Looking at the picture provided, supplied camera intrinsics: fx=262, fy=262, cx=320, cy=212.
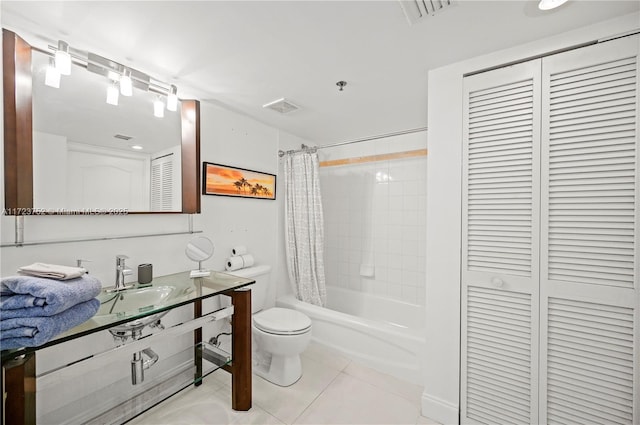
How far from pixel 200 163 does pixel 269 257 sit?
1.19m

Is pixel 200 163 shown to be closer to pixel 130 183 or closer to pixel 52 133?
pixel 130 183

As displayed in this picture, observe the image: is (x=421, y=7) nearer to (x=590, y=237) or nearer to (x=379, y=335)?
(x=590, y=237)

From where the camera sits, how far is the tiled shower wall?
285 cm

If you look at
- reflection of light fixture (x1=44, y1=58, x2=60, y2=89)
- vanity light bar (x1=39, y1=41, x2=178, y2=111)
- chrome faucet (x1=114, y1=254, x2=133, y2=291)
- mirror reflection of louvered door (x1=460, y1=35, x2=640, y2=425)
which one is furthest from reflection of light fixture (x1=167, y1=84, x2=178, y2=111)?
mirror reflection of louvered door (x1=460, y1=35, x2=640, y2=425)

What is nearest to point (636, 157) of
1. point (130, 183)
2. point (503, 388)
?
point (503, 388)

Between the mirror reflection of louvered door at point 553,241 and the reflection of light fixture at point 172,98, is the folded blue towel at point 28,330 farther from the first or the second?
the mirror reflection of louvered door at point 553,241

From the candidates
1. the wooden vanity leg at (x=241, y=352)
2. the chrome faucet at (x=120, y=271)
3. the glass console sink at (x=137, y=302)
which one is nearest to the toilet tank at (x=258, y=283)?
the wooden vanity leg at (x=241, y=352)

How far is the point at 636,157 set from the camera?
3.90 ft

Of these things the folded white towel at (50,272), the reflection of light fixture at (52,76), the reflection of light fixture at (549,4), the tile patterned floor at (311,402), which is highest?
the reflection of light fixture at (549,4)

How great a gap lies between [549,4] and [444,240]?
1.20m

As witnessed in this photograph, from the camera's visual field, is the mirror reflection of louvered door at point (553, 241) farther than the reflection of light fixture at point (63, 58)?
No

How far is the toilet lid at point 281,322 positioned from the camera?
1.91 meters

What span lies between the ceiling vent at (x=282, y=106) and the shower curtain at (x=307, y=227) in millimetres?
564

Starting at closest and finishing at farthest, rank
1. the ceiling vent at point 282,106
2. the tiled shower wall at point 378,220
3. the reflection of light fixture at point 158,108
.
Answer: the reflection of light fixture at point 158,108 → the ceiling vent at point 282,106 → the tiled shower wall at point 378,220
